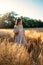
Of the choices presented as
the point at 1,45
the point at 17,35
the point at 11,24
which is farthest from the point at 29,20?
the point at 1,45

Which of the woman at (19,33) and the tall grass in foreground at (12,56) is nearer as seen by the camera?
the tall grass in foreground at (12,56)

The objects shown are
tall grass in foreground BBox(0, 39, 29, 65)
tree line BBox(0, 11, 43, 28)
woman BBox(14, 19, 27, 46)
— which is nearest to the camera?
tall grass in foreground BBox(0, 39, 29, 65)

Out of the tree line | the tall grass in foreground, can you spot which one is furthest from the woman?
the tree line

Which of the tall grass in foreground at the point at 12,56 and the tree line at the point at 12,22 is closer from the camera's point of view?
the tall grass in foreground at the point at 12,56

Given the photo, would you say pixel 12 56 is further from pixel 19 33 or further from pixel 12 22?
pixel 12 22

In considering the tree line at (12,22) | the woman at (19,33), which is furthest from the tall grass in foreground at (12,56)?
the tree line at (12,22)

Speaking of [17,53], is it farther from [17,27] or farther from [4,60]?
[17,27]

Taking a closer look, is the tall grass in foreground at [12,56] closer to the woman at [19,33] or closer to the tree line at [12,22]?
the woman at [19,33]

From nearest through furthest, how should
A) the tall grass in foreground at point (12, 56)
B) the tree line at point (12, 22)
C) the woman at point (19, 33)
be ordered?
1. the tall grass in foreground at point (12, 56)
2. the woman at point (19, 33)
3. the tree line at point (12, 22)

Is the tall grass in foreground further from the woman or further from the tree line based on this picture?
the tree line

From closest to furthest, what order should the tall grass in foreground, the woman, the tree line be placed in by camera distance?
the tall grass in foreground, the woman, the tree line

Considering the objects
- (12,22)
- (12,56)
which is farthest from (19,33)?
(12,22)

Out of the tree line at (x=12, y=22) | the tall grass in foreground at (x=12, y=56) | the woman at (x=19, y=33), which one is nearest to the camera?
Answer: the tall grass in foreground at (x=12, y=56)

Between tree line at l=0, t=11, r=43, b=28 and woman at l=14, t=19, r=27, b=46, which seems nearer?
woman at l=14, t=19, r=27, b=46
